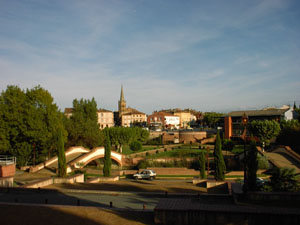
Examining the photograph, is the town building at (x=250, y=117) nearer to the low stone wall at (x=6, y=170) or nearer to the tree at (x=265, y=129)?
the tree at (x=265, y=129)

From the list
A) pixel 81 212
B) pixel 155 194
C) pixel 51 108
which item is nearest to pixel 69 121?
pixel 51 108

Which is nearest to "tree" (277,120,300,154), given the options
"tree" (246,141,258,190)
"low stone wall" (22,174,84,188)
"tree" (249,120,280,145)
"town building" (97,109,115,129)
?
"tree" (249,120,280,145)

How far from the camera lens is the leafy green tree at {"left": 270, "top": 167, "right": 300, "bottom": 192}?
1294 cm

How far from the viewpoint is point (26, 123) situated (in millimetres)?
30734

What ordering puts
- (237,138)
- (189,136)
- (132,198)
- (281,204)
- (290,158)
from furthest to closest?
1. (189,136)
2. (237,138)
3. (290,158)
4. (132,198)
5. (281,204)

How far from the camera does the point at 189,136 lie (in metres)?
72.6

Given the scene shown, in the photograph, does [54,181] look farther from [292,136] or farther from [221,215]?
[292,136]

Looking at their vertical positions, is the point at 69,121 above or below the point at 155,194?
above

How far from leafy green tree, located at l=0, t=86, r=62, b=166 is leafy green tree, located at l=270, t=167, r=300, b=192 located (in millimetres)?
25166

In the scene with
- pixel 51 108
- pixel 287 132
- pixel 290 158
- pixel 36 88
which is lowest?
pixel 290 158

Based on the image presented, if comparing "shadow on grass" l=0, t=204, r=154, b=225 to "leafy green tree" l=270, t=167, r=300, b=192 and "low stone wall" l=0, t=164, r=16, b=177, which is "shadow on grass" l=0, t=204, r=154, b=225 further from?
"low stone wall" l=0, t=164, r=16, b=177

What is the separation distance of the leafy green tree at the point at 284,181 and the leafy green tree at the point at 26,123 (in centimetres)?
2517

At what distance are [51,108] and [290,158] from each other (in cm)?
3155

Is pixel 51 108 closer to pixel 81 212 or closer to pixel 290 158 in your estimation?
pixel 81 212
